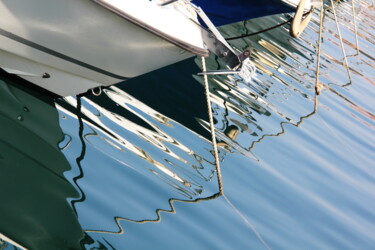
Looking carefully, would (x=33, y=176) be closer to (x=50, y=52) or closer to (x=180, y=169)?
(x=50, y=52)

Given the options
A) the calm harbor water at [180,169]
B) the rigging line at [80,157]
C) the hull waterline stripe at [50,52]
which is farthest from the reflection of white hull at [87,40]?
the calm harbor water at [180,169]

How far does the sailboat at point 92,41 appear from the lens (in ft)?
20.3

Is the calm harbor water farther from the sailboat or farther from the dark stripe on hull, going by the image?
the dark stripe on hull

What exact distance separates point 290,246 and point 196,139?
198 centimetres

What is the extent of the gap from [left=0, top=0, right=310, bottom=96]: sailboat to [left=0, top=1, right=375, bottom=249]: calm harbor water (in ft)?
1.19

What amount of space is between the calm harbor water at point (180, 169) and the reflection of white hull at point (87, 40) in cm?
36

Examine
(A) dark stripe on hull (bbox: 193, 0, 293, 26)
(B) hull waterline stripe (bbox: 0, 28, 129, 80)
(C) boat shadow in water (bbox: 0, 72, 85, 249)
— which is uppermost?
(A) dark stripe on hull (bbox: 193, 0, 293, 26)

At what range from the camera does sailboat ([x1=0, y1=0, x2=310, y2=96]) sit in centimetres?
618

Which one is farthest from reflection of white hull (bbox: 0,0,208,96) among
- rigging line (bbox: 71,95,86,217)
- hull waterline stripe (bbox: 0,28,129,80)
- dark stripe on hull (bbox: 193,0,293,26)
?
dark stripe on hull (bbox: 193,0,293,26)

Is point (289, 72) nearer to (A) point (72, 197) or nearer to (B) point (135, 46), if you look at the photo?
(B) point (135, 46)

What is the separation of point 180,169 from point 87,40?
1.71 metres

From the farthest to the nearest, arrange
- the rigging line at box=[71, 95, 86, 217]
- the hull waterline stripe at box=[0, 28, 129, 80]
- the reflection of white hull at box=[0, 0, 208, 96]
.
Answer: the hull waterline stripe at box=[0, 28, 129, 80]
the reflection of white hull at box=[0, 0, 208, 96]
the rigging line at box=[71, 95, 86, 217]

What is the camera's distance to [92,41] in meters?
6.45

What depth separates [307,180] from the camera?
8.16 meters
